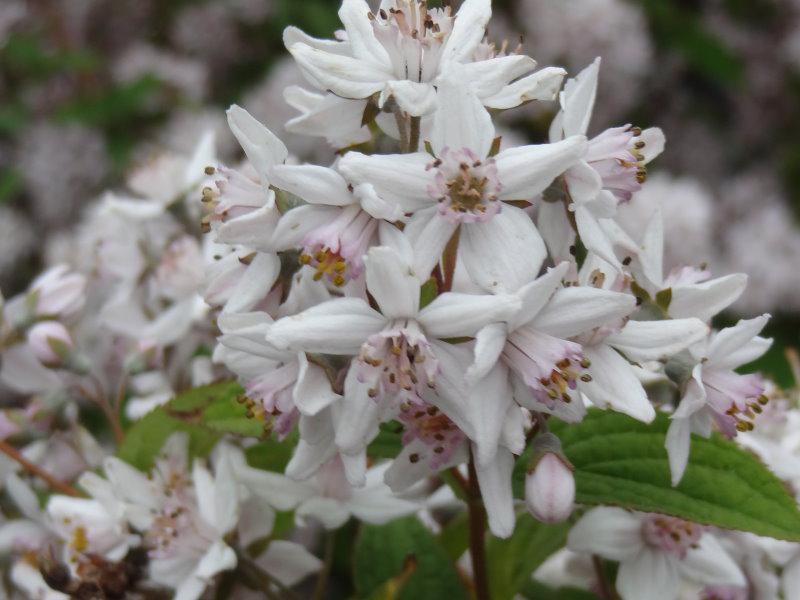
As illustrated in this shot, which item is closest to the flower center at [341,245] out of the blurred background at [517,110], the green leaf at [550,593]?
the green leaf at [550,593]

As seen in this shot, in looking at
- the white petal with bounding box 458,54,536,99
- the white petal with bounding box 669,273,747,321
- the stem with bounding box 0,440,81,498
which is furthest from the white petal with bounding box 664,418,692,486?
the stem with bounding box 0,440,81,498

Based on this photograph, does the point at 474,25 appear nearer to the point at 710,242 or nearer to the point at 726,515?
the point at 726,515

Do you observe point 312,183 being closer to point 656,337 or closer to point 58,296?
point 656,337

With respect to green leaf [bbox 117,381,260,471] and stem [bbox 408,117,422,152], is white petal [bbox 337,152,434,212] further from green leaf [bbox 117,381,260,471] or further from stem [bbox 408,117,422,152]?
green leaf [bbox 117,381,260,471]

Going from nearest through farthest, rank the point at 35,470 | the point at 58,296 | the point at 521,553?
the point at 521,553
the point at 35,470
the point at 58,296

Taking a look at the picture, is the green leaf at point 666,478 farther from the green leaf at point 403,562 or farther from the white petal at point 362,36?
the white petal at point 362,36

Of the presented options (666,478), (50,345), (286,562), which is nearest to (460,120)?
(666,478)
